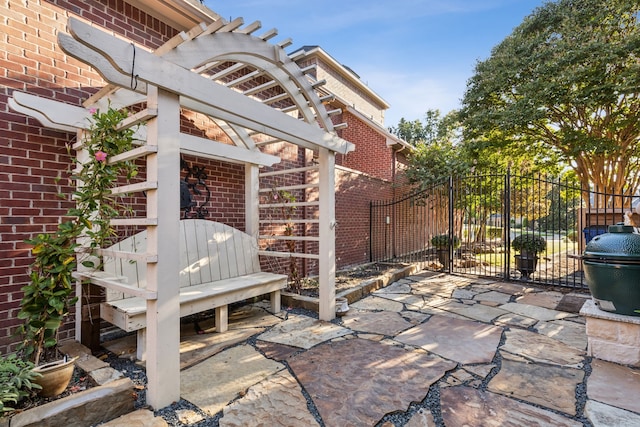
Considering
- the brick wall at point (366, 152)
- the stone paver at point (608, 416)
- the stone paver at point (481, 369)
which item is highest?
the brick wall at point (366, 152)

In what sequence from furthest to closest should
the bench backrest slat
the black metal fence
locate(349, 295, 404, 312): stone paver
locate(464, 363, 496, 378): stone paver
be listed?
the black metal fence → locate(349, 295, 404, 312): stone paver → the bench backrest slat → locate(464, 363, 496, 378): stone paver

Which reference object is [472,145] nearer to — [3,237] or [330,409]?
[330,409]

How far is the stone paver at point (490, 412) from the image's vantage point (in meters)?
1.73

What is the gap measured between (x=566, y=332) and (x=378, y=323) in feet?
6.27

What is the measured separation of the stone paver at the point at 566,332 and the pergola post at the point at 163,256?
341 centimetres

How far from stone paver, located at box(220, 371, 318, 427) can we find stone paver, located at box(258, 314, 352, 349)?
702 mm

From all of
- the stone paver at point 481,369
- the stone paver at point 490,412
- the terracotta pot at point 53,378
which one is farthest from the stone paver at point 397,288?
the terracotta pot at point 53,378

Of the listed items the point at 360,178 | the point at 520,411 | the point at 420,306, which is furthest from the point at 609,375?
the point at 360,178

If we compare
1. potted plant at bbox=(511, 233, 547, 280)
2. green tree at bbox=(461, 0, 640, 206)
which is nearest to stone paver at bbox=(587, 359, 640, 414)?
potted plant at bbox=(511, 233, 547, 280)

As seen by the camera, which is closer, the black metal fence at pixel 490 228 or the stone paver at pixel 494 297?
the stone paver at pixel 494 297

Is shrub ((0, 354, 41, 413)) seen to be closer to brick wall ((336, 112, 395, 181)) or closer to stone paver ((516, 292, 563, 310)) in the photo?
stone paver ((516, 292, 563, 310))

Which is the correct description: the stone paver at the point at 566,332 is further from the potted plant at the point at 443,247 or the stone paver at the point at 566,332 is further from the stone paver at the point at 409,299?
the potted plant at the point at 443,247

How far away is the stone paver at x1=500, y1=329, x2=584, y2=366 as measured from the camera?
254 centimetres

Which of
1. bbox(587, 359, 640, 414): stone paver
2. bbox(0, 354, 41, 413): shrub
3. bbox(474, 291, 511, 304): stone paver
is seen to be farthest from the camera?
bbox(474, 291, 511, 304): stone paver
